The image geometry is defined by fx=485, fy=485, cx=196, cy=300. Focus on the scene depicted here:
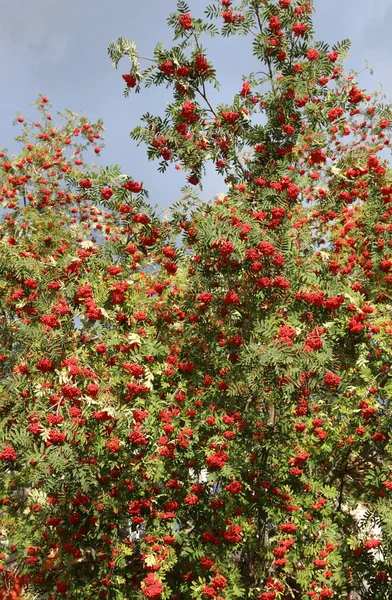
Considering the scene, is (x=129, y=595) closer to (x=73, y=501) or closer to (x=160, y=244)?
(x=73, y=501)

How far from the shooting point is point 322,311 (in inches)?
268

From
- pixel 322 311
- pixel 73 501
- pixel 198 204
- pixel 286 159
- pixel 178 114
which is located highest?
pixel 178 114

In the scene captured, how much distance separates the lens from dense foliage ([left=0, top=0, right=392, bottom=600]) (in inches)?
253

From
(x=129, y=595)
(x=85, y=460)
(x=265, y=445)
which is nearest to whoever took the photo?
(x=85, y=460)

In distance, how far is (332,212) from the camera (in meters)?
10.1

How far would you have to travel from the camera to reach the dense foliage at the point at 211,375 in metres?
6.43

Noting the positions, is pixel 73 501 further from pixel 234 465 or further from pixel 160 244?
pixel 160 244

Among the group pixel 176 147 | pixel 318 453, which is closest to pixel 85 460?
pixel 318 453

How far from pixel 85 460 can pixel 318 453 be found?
3922mm

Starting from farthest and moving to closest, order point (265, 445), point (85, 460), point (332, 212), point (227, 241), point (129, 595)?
1. point (332, 212)
2. point (129, 595)
3. point (265, 445)
4. point (85, 460)
5. point (227, 241)

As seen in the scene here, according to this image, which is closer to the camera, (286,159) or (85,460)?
(85,460)

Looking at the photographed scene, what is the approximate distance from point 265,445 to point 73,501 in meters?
2.97

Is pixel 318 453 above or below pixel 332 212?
below

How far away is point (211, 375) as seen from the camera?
758 centimetres
